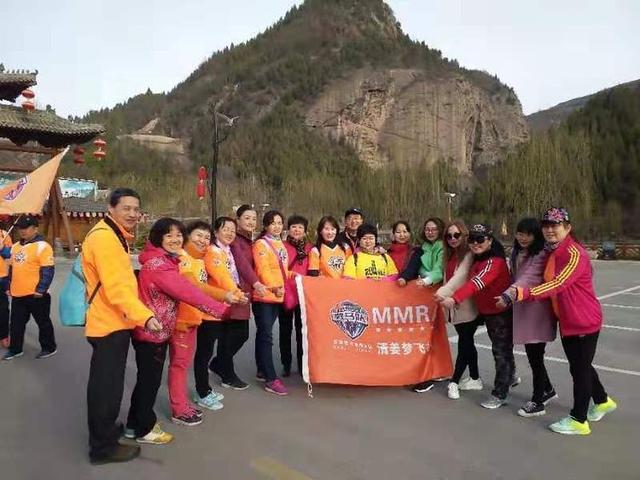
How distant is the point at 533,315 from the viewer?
3.70m

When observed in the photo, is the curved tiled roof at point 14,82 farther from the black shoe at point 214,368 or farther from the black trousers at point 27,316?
the black shoe at point 214,368

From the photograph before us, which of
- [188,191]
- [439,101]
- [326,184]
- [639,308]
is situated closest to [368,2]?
[439,101]

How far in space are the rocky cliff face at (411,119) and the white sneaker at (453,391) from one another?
7350cm

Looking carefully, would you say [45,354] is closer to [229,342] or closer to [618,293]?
[229,342]

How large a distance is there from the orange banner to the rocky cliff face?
7322 cm

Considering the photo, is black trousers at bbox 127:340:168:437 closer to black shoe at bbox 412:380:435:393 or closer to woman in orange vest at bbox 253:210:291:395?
woman in orange vest at bbox 253:210:291:395

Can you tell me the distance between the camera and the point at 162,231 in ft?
10.5

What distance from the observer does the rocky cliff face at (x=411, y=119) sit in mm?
79750

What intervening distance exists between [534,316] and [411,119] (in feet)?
263

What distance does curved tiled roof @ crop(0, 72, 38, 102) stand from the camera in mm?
20266

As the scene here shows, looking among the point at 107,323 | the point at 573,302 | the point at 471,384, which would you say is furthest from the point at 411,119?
the point at 107,323

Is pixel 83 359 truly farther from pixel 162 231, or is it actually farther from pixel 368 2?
pixel 368 2

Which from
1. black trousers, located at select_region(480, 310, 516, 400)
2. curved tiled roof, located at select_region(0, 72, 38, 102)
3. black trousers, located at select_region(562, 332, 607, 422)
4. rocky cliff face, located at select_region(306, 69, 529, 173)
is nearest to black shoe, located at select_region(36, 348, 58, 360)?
black trousers, located at select_region(480, 310, 516, 400)

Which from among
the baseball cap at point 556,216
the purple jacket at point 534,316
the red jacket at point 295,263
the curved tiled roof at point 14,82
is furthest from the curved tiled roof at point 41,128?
the baseball cap at point 556,216
